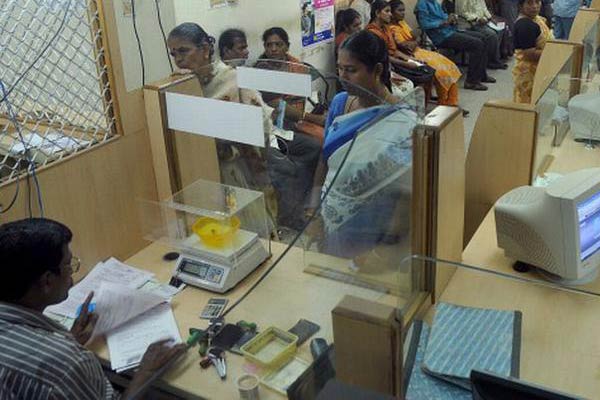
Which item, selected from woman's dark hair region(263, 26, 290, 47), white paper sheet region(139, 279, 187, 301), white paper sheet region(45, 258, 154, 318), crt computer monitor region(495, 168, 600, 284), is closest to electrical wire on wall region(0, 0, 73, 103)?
white paper sheet region(45, 258, 154, 318)

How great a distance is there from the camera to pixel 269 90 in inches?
103

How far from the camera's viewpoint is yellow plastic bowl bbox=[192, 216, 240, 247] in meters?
2.16

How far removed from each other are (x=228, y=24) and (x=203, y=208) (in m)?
2.26

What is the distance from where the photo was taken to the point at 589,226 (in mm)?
1863

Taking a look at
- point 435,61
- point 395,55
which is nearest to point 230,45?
point 395,55

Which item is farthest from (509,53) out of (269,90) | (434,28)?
(269,90)

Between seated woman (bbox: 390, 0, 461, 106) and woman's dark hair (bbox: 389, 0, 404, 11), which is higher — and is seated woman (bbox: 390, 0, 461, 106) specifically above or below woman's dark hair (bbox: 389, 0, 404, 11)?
below

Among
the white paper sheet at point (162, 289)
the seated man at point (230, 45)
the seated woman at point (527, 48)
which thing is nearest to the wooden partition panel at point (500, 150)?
the white paper sheet at point (162, 289)

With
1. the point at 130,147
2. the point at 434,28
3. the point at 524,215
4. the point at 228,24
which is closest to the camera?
the point at 524,215

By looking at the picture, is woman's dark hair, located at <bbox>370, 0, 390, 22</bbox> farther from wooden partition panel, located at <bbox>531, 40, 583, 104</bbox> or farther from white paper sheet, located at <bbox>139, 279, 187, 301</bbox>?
white paper sheet, located at <bbox>139, 279, 187, 301</bbox>

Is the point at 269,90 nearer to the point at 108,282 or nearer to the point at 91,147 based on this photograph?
the point at 91,147

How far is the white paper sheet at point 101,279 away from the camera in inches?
80.7

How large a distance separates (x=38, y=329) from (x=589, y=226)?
58.4 inches

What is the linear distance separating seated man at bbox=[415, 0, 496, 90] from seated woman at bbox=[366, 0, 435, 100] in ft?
2.29
